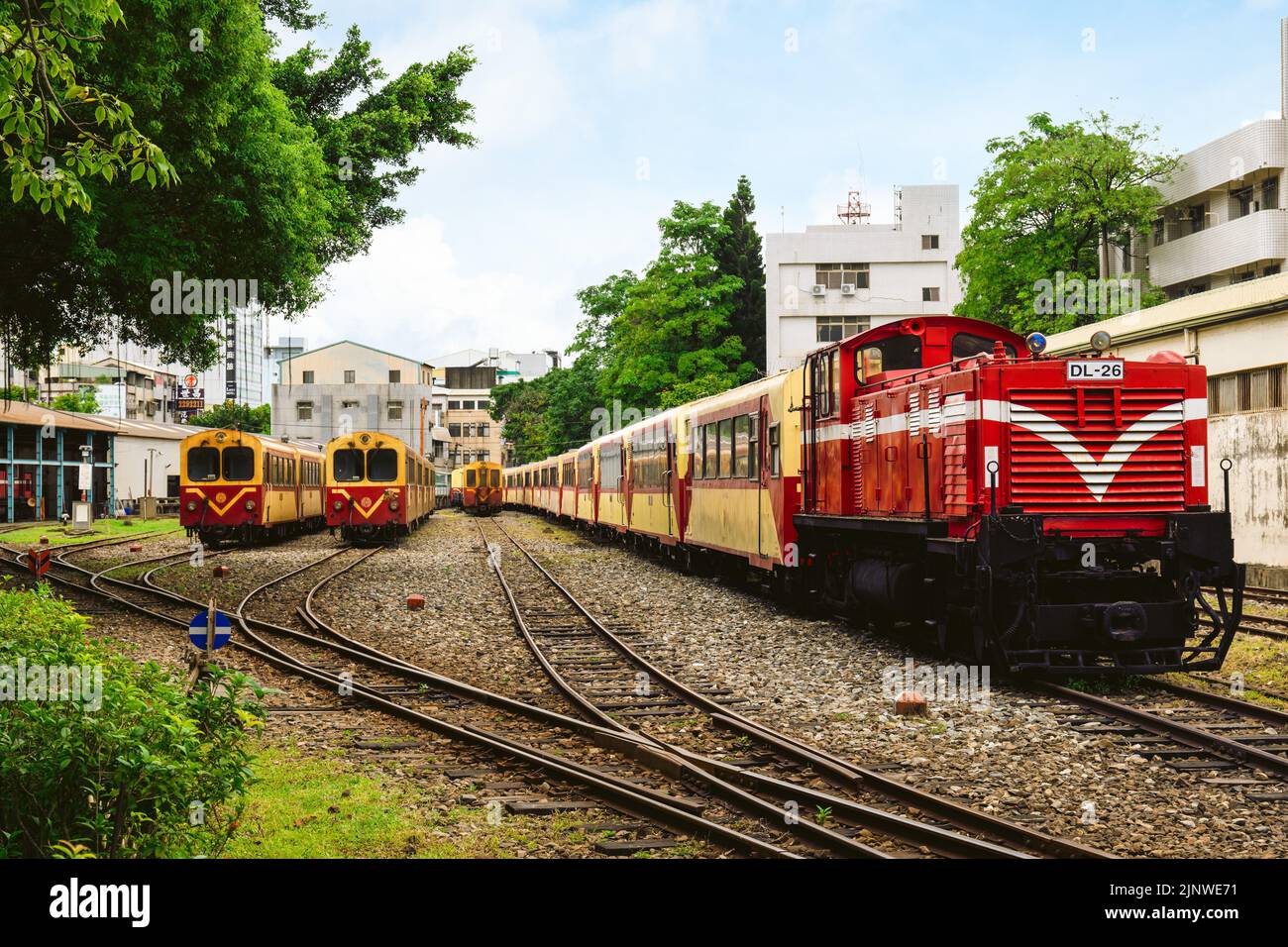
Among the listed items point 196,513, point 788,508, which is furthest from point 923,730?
point 196,513

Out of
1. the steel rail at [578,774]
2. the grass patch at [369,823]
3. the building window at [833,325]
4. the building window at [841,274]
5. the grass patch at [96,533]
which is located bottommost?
the grass patch at [369,823]

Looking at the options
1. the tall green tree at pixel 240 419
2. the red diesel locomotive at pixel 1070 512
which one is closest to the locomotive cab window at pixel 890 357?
the red diesel locomotive at pixel 1070 512

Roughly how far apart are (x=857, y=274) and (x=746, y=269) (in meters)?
7.07

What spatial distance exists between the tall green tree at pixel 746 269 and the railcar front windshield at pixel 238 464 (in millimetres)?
28691

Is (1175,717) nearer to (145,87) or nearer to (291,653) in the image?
(291,653)

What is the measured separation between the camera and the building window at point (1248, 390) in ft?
59.1

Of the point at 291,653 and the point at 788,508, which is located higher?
the point at 788,508

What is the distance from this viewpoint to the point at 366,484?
101 ft

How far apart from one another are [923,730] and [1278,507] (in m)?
12.9

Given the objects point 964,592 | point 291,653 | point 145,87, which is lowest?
point 291,653

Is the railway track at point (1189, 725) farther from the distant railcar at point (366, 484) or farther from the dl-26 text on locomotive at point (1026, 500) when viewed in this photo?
the distant railcar at point (366, 484)

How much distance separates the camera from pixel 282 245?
16.9 metres

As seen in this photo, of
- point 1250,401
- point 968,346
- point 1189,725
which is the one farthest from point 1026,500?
point 1250,401

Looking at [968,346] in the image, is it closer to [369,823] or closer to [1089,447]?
[1089,447]
